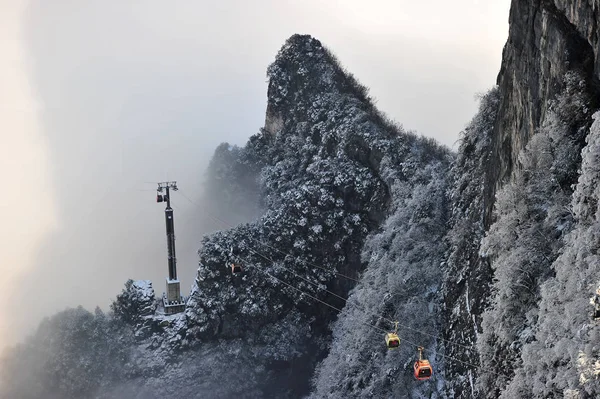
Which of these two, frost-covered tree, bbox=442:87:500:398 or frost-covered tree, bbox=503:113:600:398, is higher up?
frost-covered tree, bbox=442:87:500:398

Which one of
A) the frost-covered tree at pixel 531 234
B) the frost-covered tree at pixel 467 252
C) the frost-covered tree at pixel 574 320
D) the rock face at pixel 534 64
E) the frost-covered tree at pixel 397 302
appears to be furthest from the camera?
the frost-covered tree at pixel 397 302

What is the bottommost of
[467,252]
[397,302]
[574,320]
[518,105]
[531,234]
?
[574,320]

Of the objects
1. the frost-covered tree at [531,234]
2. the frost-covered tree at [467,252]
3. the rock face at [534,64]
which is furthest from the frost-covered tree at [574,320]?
the frost-covered tree at [467,252]

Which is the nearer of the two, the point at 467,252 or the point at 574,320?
the point at 574,320

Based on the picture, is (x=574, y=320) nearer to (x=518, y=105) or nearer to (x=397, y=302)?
(x=518, y=105)

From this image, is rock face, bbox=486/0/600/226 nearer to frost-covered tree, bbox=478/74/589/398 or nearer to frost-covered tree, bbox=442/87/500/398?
frost-covered tree, bbox=478/74/589/398

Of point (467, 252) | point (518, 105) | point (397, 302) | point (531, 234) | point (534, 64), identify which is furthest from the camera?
point (397, 302)

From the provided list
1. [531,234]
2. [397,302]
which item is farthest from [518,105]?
[397,302]

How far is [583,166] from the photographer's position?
28359mm

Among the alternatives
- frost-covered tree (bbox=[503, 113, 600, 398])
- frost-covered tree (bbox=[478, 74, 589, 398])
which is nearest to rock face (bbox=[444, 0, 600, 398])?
frost-covered tree (bbox=[478, 74, 589, 398])

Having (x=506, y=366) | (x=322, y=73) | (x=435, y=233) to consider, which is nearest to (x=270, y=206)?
(x=322, y=73)

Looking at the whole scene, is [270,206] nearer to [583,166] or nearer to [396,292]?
[396,292]

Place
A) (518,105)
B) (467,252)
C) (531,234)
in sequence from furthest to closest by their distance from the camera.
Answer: (467,252) → (518,105) → (531,234)

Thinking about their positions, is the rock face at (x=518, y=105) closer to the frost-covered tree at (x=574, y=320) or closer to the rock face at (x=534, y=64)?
the rock face at (x=534, y=64)
